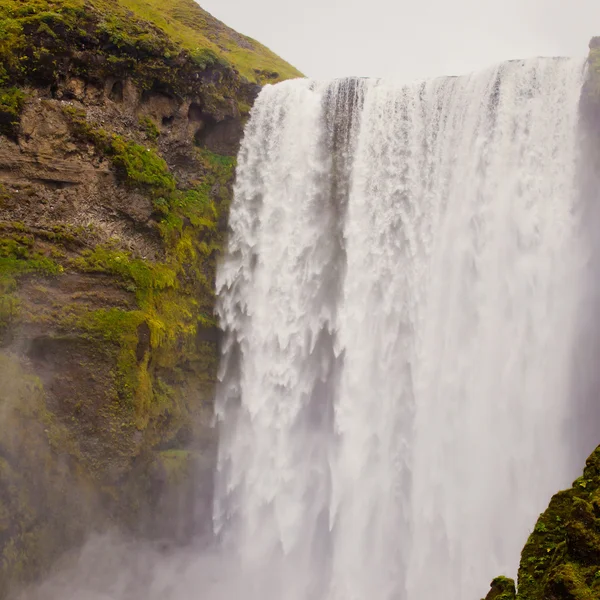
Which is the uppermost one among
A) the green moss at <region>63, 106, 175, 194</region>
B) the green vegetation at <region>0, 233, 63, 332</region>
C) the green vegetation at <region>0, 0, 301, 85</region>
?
the green vegetation at <region>0, 0, 301, 85</region>

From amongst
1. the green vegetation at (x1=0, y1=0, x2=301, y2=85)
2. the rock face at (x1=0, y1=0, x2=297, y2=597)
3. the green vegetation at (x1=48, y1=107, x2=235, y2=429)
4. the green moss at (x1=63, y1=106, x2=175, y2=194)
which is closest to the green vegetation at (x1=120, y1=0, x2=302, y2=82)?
the green vegetation at (x1=0, y1=0, x2=301, y2=85)

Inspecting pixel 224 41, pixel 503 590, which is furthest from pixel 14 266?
pixel 224 41

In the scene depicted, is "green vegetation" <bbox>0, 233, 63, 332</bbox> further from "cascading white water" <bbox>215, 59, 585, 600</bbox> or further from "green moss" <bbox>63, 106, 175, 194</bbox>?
"cascading white water" <bbox>215, 59, 585, 600</bbox>

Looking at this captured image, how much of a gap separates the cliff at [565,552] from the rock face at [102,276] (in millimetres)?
12795

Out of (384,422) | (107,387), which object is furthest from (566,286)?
(107,387)

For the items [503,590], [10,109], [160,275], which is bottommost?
[503,590]

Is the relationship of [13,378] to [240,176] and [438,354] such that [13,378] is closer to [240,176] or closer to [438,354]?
[240,176]

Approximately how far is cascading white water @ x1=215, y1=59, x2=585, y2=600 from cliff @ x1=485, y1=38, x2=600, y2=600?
10.6 m

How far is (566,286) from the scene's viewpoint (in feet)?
57.4

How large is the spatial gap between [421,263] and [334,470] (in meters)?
7.24

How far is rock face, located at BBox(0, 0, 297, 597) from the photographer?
632 inches

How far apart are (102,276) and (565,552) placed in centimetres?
1458

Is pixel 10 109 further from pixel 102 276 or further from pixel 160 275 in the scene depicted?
pixel 160 275

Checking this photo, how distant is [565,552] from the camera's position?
6352 millimetres
